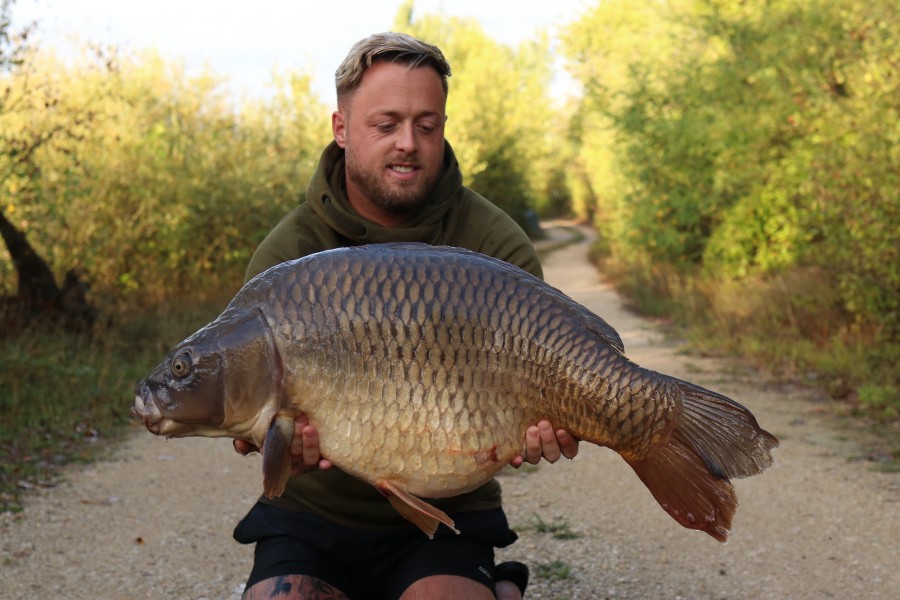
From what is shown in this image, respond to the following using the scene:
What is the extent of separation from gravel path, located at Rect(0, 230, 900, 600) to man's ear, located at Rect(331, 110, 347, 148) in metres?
1.96

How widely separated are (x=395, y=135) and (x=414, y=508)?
94 cm

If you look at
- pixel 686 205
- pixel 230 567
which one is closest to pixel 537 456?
pixel 230 567

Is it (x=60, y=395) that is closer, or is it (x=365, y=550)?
(x=365, y=550)

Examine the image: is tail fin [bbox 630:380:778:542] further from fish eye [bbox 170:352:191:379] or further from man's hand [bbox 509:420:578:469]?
fish eye [bbox 170:352:191:379]

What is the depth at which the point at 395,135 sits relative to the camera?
96.2 inches

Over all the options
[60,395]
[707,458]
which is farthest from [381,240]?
[60,395]

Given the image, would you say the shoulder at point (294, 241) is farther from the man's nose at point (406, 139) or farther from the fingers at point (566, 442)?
the fingers at point (566, 442)

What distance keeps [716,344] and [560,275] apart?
35.8 feet

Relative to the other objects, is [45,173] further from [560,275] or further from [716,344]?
[560,275]

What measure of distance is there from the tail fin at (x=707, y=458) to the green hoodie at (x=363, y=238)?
0.64m

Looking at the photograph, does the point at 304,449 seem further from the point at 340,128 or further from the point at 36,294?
the point at 36,294

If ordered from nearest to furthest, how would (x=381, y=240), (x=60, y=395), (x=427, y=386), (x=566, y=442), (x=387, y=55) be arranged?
(x=427, y=386), (x=566, y=442), (x=387, y=55), (x=381, y=240), (x=60, y=395)

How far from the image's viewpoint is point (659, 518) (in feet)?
15.4

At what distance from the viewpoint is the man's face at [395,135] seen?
2426 millimetres
